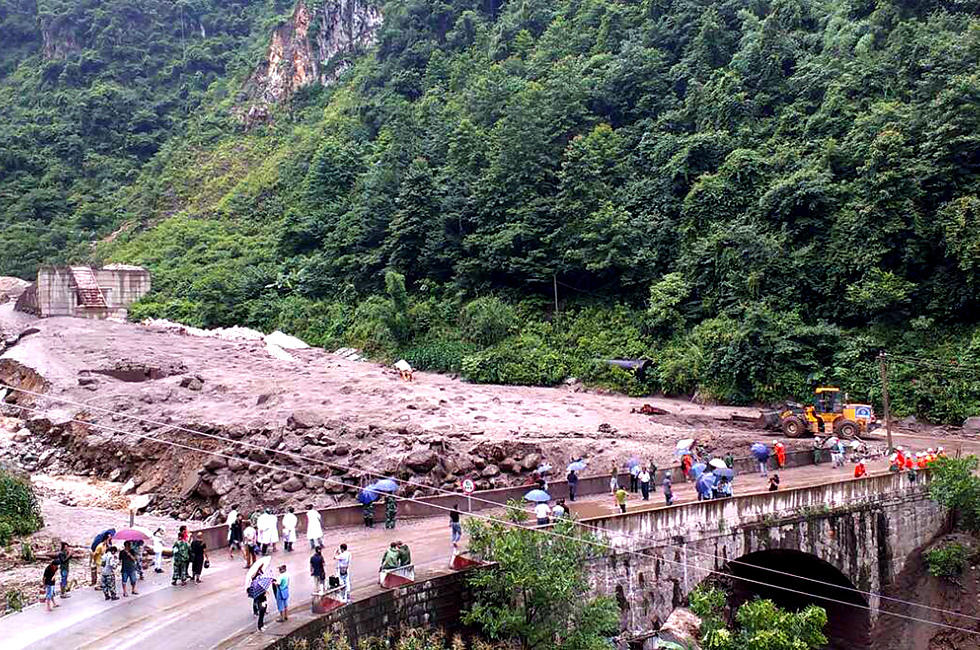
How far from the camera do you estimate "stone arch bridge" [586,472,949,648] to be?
19.4 m

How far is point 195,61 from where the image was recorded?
4328 inches

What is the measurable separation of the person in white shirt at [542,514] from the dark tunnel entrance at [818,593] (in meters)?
6.63

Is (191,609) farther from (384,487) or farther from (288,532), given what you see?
(384,487)

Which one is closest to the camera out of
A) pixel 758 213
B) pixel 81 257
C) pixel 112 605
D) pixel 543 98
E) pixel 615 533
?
pixel 112 605

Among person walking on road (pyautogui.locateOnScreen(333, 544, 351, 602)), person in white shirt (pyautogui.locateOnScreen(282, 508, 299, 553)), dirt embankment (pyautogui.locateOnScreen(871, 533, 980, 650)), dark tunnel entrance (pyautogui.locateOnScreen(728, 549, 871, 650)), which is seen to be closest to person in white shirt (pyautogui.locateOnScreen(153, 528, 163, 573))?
person in white shirt (pyautogui.locateOnScreen(282, 508, 299, 553))

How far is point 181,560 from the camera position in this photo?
17.1m

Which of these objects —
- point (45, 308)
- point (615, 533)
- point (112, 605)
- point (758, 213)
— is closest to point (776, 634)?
point (615, 533)

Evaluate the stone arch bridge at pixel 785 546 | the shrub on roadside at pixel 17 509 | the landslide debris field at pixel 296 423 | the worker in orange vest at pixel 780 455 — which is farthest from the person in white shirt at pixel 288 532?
the worker in orange vest at pixel 780 455

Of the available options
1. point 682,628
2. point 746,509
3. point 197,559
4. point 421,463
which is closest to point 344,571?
point 197,559

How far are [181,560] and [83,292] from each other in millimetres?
49659

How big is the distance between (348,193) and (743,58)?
106 ft

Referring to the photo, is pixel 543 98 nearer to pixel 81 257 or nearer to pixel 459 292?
pixel 459 292

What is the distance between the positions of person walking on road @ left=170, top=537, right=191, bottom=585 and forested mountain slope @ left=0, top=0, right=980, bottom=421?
91.9ft

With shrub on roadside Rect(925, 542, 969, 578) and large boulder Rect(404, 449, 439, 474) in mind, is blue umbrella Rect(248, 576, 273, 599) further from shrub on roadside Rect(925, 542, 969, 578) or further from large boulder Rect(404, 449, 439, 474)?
shrub on roadside Rect(925, 542, 969, 578)
